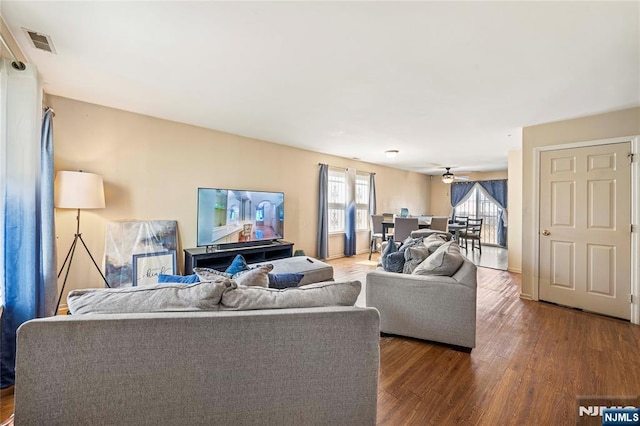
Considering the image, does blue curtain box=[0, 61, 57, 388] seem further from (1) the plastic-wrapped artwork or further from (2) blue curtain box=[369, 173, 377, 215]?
(2) blue curtain box=[369, 173, 377, 215]

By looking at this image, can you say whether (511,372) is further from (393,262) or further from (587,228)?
(587,228)

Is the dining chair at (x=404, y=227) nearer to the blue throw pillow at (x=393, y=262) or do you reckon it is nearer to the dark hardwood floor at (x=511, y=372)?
the dark hardwood floor at (x=511, y=372)

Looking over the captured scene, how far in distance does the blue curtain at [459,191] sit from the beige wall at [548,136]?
549cm

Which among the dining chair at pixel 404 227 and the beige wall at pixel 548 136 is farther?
the dining chair at pixel 404 227

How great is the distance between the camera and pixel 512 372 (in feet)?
6.41

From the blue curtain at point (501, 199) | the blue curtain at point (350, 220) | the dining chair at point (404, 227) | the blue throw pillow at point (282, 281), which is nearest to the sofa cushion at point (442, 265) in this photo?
the blue throw pillow at point (282, 281)

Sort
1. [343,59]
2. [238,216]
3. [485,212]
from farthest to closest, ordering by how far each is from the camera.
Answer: [485,212]
[238,216]
[343,59]

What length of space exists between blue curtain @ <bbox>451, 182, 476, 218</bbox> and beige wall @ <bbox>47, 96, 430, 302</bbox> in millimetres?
6187

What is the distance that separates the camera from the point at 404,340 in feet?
7.92

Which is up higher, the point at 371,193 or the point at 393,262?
the point at 371,193

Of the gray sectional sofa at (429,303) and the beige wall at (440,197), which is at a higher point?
the beige wall at (440,197)

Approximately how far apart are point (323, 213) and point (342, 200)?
90 cm

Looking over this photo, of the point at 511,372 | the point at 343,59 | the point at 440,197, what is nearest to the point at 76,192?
the point at 343,59

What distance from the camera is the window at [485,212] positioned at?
8.37 m
